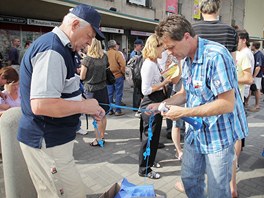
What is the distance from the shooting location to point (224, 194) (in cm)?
194

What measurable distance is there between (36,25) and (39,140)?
11249 mm

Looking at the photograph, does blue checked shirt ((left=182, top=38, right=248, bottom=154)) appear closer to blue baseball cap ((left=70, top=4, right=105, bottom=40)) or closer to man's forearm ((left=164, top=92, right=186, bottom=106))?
man's forearm ((left=164, top=92, right=186, bottom=106))

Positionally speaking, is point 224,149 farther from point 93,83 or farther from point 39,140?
point 93,83

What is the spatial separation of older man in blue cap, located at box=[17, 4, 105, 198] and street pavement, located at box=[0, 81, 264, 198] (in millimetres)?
1262

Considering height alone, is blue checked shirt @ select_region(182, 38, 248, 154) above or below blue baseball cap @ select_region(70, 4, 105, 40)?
below

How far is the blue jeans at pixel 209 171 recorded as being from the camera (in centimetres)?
191

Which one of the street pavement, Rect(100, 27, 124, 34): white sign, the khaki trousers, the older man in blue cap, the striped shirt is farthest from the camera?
Rect(100, 27, 124, 34): white sign

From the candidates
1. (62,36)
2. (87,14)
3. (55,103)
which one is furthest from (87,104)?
(87,14)

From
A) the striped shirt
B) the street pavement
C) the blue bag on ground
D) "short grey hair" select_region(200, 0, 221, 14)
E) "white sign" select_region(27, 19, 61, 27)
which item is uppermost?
"white sign" select_region(27, 19, 61, 27)

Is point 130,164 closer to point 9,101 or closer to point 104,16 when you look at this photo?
point 9,101

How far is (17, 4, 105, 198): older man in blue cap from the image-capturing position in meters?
1.58

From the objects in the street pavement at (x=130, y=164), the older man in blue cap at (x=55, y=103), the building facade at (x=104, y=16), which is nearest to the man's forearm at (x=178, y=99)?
the older man in blue cap at (x=55, y=103)

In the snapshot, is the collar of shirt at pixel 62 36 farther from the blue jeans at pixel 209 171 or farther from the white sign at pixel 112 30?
the white sign at pixel 112 30

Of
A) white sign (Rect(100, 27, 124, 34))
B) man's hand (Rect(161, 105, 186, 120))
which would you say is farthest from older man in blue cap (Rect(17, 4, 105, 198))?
white sign (Rect(100, 27, 124, 34))
